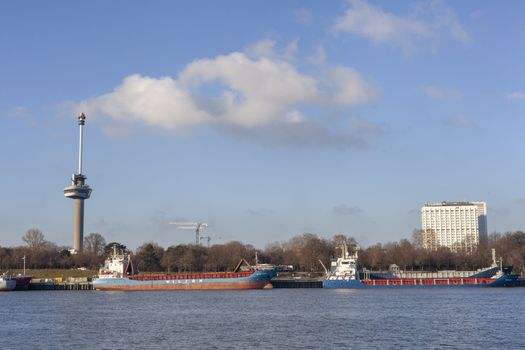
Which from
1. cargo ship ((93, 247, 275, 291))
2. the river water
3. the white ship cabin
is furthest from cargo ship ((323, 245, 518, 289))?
the river water

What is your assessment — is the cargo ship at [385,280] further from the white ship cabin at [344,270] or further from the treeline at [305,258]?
the treeline at [305,258]

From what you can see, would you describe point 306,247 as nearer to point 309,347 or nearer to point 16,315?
point 16,315

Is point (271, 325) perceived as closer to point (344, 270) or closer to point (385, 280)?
point (344, 270)

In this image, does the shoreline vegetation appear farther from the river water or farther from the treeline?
the river water

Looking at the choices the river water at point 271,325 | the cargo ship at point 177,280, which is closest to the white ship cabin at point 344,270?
the cargo ship at point 177,280

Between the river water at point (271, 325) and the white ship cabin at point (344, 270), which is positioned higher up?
the white ship cabin at point (344, 270)

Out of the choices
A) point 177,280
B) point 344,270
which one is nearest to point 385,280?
point 344,270

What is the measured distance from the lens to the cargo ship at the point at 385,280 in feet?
410

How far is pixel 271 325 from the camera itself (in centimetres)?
→ 5791

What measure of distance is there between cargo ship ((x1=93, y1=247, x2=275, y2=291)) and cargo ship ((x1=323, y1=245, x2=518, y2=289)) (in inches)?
512

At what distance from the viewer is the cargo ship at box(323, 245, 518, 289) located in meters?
125

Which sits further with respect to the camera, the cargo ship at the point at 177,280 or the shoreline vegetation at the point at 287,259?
the shoreline vegetation at the point at 287,259

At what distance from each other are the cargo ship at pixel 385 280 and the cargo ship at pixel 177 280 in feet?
42.7

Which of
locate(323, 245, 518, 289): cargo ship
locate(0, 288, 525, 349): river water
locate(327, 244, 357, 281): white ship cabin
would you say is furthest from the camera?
locate(327, 244, 357, 281): white ship cabin
